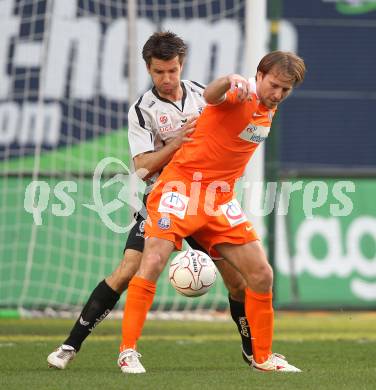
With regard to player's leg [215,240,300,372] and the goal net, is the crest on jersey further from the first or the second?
the goal net

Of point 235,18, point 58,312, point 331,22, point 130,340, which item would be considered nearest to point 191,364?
point 130,340

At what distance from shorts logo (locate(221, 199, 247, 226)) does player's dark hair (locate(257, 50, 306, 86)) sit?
2.53 feet

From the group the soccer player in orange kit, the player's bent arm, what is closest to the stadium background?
the player's bent arm

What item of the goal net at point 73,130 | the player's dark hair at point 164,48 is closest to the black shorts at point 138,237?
the player's dark hair at point 164,48

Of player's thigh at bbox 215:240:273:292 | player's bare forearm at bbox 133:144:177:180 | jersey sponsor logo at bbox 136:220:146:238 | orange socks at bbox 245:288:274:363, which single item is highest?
player's bare forearm at bbox 133:144:177:180

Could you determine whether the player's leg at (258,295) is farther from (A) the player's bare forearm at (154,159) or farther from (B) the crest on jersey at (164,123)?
(B) the crest on jersey at (164,123)

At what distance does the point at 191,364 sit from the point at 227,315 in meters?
4.65

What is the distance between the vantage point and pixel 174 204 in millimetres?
6438

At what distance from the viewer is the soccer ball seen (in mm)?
6832

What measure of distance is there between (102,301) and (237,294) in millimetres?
795

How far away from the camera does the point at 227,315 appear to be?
11.9m

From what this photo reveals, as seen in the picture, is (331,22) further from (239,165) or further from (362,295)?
(239,165)

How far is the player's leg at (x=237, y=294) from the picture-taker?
7.00 m

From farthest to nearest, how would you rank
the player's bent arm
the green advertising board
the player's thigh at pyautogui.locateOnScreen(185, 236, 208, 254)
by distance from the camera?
the green advertising board
the player's thigh at pyautogui.locateOnScreen(185, 236, 208, 254)
the player's bent arm
